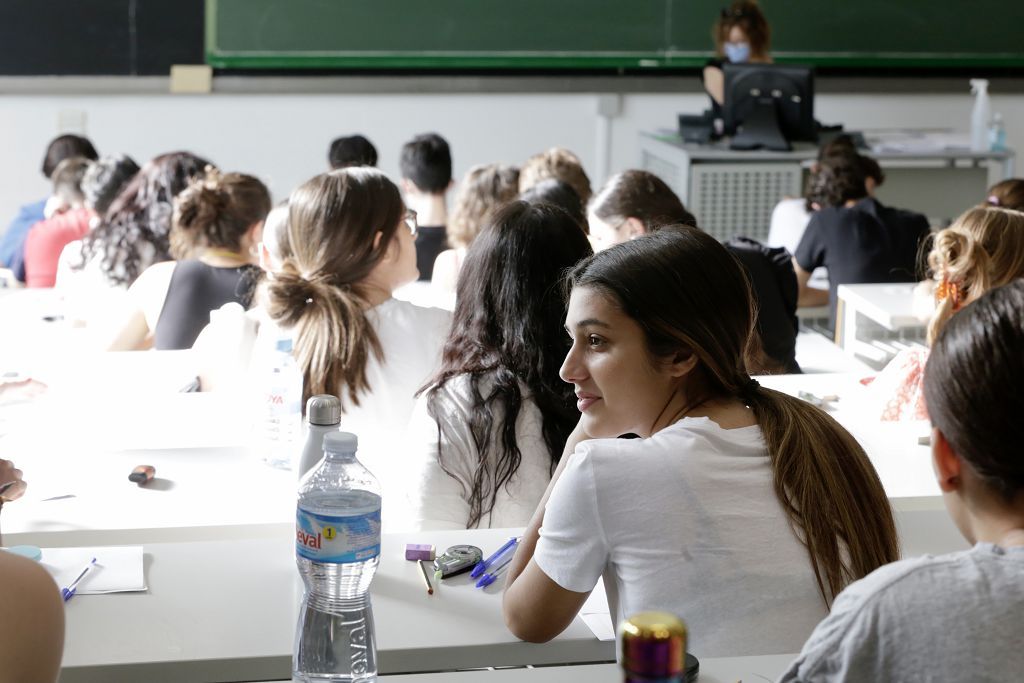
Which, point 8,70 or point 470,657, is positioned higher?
point 8,70

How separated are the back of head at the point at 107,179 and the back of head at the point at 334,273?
200 cm

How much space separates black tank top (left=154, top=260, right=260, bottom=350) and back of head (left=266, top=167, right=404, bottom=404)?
0.74m

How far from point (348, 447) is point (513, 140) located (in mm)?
5991

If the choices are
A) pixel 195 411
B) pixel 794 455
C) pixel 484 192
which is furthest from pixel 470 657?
pixel 484 192

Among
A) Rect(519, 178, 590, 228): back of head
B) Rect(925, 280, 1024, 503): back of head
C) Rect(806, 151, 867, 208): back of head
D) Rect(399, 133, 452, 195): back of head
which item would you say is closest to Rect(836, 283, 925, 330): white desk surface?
Rect(806, 151, 867, 208): back of head

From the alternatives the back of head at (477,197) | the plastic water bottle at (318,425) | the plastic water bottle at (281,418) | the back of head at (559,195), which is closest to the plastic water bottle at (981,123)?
the back of head at (477,197)

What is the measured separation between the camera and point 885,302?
4.17 metres

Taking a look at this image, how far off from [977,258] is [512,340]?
1.25 m

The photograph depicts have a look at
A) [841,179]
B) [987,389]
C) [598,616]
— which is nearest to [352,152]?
[841,179]

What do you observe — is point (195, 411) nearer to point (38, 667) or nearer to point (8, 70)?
point (38, 667)

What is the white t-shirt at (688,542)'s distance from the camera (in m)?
1.53

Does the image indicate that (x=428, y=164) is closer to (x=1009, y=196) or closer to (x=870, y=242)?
(x=870, y=242)

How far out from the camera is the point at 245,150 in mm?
7219

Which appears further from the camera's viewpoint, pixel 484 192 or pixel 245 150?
pixel 245 150
